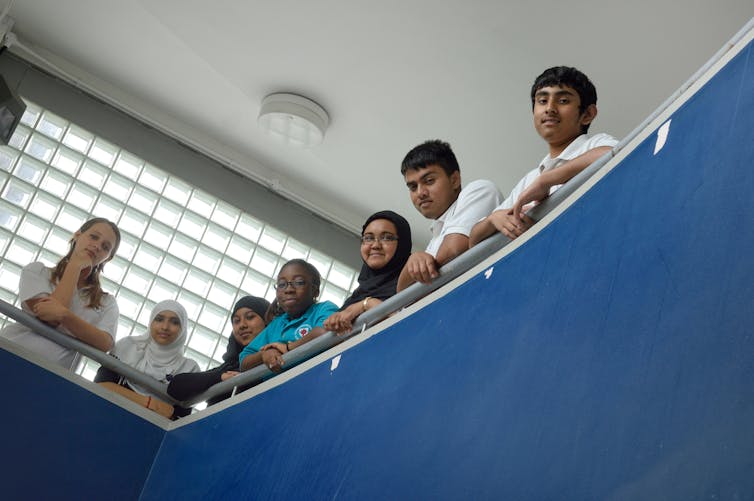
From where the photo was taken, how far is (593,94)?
2695 mm

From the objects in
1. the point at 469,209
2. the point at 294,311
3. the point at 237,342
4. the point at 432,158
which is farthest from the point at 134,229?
the point at 469,209

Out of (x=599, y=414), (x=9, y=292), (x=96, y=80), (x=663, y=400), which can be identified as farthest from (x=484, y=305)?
(x=96, y=80)

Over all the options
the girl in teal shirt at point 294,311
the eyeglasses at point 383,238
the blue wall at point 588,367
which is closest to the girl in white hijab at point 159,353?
the girl in teal shirt at point 294,311

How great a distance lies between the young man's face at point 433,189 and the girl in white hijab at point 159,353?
1526 mm

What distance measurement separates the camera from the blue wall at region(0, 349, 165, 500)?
3455 mm

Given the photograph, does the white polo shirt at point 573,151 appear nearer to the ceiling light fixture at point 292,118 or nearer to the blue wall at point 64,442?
the blue wall at point 64,442

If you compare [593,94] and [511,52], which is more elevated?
[511,52]

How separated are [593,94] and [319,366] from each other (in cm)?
120

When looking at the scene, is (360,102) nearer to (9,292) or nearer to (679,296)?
(9,292)

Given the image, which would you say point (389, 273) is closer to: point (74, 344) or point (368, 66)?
point (74, 344)

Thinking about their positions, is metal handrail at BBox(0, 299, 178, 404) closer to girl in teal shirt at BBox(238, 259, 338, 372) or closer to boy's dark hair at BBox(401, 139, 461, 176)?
girl in teal shirt at BBox(238, 259, 338, 372)

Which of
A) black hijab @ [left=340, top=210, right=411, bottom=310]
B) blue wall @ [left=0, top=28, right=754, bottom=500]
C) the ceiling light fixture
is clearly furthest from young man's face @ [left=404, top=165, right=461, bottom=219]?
the ceiling light fixture

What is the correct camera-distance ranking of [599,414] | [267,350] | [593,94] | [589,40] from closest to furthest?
[599,414], [593,94], [267,350], [589,40]

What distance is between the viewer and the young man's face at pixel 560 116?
2.62m
